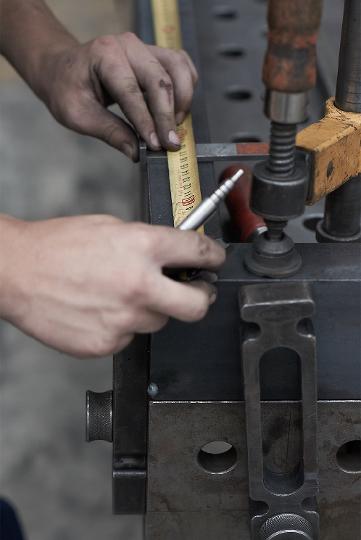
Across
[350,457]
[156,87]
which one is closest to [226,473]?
[350,457]

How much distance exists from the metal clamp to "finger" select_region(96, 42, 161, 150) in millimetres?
381

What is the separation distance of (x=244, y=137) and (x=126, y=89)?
0.76 ft

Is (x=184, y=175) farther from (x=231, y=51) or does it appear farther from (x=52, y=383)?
(x=52, y=383)

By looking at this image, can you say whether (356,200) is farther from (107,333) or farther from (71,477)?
(71,477)

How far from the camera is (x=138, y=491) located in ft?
2.98

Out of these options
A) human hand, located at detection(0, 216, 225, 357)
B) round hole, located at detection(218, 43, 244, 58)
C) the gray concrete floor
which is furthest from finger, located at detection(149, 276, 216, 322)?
the gray concrete floor

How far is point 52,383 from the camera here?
2301 mm

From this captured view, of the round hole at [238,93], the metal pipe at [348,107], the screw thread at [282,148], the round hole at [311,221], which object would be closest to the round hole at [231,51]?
the round hole at [238,93]

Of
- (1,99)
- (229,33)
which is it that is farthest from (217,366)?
(1,99)

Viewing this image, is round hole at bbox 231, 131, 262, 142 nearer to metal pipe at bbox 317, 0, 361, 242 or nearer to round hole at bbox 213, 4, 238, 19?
metal pipe at bbox 317, 0, 361, 242

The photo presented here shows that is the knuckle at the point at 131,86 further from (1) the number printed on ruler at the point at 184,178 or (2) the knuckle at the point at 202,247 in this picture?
(2) the knuckle at the point at 202,247

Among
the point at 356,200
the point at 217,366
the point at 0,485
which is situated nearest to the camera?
the point at 217,366

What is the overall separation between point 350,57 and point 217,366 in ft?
1.08

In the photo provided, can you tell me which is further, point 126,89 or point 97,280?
point 126,89
